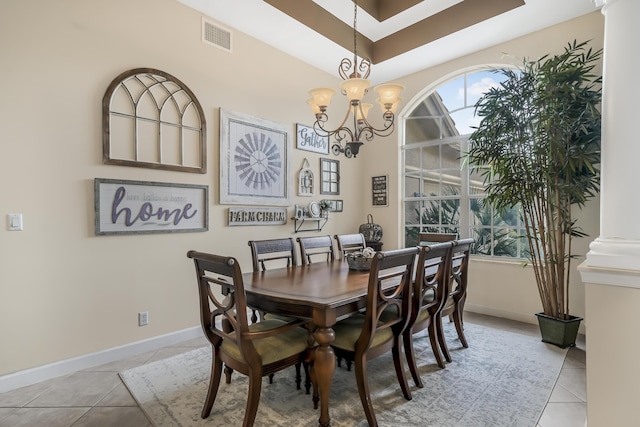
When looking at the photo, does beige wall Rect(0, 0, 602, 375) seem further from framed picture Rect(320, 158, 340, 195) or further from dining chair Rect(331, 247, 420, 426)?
dining chair Rect(331, 247, 420, 426)

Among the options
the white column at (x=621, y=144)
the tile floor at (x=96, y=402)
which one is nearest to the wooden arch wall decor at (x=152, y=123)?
the tile floor at (x=96, y=402)

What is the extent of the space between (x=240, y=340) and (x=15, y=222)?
1.98 metres

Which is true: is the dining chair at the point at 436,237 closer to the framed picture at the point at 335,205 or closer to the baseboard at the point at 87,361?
the framed picture at the point at 335,205

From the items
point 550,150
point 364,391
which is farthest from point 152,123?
point 550,150

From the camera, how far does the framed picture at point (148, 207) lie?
2.72 meters

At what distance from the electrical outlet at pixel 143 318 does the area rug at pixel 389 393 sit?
44cm

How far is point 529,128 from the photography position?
10.1 feet

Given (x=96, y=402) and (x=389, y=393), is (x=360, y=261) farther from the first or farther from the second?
(x=96, y=402)

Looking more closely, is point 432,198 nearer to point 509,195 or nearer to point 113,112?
point 509,195

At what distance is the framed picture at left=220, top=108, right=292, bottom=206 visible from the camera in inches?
139

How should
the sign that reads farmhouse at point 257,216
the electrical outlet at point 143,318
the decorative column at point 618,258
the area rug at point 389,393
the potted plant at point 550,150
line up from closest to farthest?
the decorative column at point 618,258, the area rug at point 389,393, the potted plant at point 550,150, the electrical outlet at point 143,318, the sign that reads farmhouse at point 257,216

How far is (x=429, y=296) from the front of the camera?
2787 millimetres

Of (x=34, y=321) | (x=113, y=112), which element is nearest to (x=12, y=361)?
(x=34, y=321)

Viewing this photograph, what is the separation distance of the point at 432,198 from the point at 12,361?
4.57 meters
